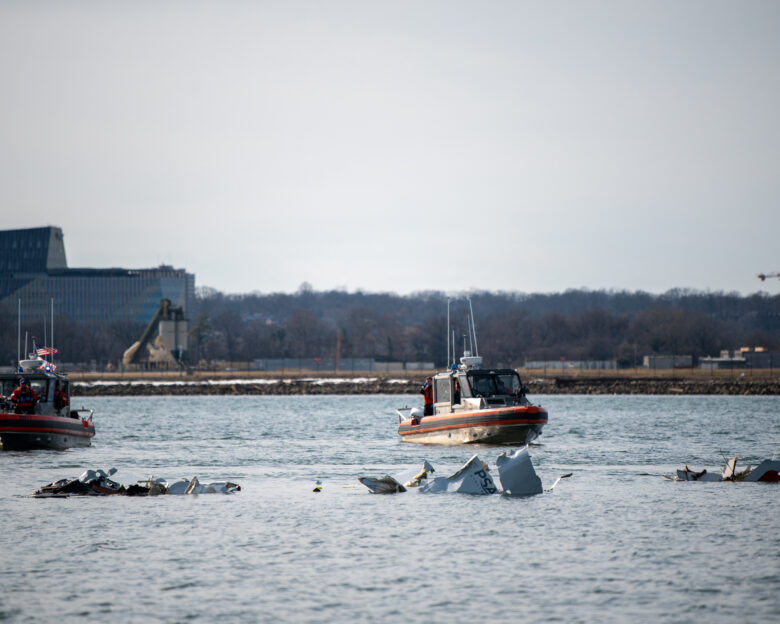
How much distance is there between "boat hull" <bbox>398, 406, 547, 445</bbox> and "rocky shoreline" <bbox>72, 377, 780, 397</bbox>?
7813 cm

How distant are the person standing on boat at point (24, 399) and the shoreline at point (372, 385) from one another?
87.0 meters

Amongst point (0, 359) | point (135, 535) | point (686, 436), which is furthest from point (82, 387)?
point (135, 535)

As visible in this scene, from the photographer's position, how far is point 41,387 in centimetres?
4206

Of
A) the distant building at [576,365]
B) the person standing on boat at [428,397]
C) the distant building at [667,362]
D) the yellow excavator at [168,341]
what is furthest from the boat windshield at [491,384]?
the yellow excavator at [168,341]

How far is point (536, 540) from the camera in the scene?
66.2ft

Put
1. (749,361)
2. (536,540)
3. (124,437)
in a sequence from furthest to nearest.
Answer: (749,361) → (124,437) → (536,540)

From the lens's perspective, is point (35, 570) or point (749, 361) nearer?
point (35, 570)

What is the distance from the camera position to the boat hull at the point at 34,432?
3909 centimetres

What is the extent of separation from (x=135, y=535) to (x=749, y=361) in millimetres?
146600

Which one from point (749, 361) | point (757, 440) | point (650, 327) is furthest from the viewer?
point (650, 327)

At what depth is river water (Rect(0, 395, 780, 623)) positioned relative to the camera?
49.7ft

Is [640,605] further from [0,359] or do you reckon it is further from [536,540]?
[0,359]

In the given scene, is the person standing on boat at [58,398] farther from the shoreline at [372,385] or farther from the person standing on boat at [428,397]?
the shoreline at [372,385]

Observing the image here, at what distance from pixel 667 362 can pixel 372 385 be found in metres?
51.1
